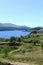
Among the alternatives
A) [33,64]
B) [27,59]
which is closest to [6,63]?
[33,64]

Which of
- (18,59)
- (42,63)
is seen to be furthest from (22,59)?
(42,63)

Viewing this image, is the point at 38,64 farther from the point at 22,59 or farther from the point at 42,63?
the point at 22,59

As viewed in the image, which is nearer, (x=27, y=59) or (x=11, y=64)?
(x=11, y=64)

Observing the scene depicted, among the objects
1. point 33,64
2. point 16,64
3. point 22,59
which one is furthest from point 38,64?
point 22,59

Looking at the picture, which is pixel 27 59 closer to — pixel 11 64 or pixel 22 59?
pixel 22 59

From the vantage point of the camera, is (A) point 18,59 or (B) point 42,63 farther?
(A) point 18,59

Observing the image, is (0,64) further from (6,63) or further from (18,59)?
(18,59)

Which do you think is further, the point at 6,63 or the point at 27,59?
the point at 27,59
